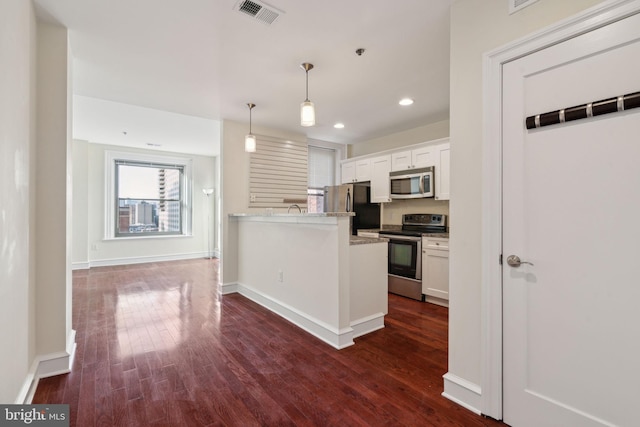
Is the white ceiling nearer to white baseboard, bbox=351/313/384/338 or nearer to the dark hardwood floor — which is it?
white baseboard, bbox=351/313/384/338

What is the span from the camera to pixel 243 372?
7.30 ft

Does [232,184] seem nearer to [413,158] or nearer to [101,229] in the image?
[413,158]

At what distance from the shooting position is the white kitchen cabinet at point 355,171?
538cm

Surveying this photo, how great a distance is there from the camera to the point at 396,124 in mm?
4875

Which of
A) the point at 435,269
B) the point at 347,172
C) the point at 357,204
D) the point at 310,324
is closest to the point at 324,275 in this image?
the point at 310,324

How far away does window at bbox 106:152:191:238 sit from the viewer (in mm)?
6668

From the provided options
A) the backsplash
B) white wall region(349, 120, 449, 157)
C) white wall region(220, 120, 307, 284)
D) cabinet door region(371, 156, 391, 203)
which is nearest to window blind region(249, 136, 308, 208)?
white wall region(220, 120, 307, 284)

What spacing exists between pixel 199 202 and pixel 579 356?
7.78 metres

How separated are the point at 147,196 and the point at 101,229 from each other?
1194mm

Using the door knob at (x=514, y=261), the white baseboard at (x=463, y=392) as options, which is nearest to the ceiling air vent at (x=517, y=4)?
the door knob at (x=514, y=261)

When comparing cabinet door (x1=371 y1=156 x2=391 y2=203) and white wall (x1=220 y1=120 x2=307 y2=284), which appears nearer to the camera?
white wall (x1=220 y1=120 x2=307 y2=284)

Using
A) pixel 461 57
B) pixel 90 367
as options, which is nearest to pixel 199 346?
pixel 90 367

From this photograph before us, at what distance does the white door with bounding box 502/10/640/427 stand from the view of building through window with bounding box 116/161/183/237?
757cm

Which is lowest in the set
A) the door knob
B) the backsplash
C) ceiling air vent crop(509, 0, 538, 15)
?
the door knob
